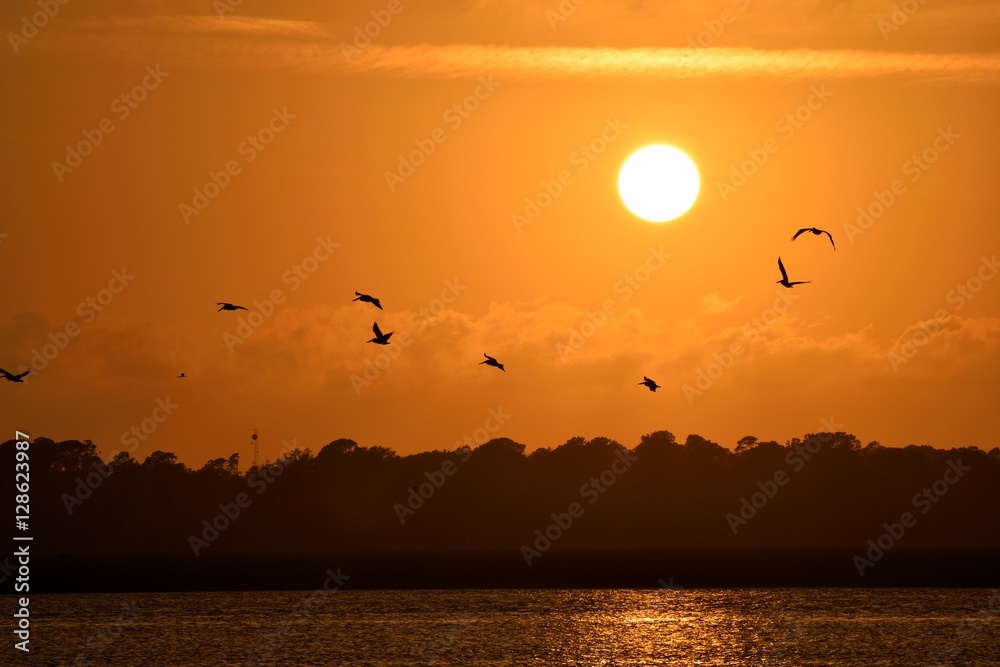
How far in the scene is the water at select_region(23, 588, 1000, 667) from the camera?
86250mm

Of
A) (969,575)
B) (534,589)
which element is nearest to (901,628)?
(534,589)

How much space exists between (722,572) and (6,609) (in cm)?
8113

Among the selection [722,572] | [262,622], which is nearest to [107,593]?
[262,622]

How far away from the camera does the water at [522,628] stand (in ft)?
283

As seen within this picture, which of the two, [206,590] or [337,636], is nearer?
[337,636]

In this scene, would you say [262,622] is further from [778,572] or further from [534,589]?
[778,572]

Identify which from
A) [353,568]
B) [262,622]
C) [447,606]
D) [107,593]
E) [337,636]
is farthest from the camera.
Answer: [353,568]

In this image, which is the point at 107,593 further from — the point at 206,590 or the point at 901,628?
Result: the point at 901,628

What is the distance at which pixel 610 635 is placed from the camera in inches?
3875

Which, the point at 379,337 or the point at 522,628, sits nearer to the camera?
the point at 379,337

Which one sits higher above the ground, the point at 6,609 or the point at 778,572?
the point at 778,572

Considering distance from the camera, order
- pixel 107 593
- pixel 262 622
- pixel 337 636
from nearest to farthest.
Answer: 1. pixel 337 636
2. pixel 262 622
3. pixel 107 593

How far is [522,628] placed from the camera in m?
102

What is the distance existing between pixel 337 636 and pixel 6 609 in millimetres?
29865
